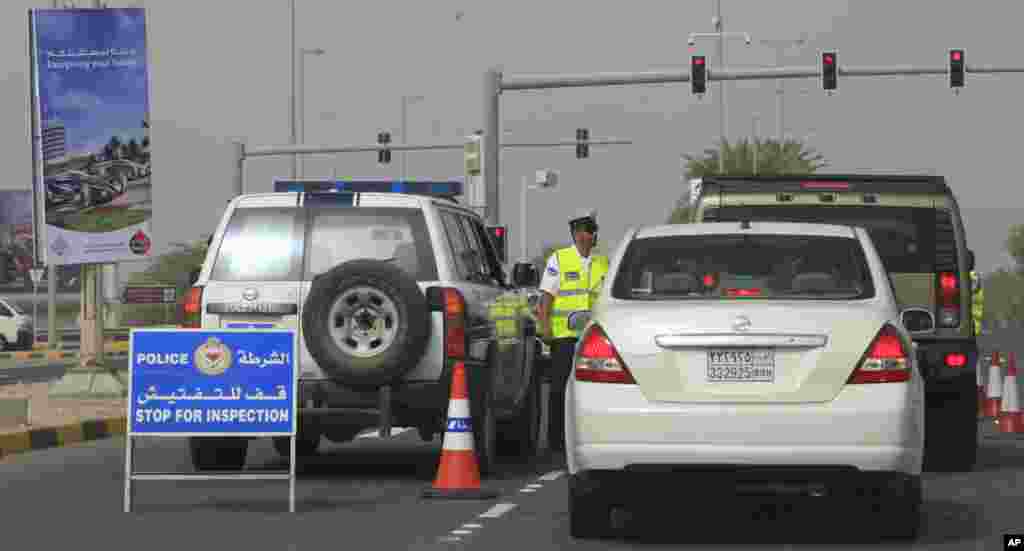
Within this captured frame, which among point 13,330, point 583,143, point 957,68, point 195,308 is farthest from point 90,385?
point 13,330

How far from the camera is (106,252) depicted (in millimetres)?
28828

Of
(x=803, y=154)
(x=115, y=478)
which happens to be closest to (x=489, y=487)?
(x=115, y=478)

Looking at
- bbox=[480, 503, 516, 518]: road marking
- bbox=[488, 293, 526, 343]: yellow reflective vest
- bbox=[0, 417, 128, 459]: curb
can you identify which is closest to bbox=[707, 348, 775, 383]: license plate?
bbox=[480, 503, 516, 518]: road marking

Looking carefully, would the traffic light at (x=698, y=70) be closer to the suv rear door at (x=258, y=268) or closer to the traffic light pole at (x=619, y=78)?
the traffic light pole at (x=619, y=78)

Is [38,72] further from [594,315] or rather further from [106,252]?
[594,315]

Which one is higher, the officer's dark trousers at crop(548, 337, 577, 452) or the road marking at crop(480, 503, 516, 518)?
the officer's dark trousers at crop(548, 337, 577, 452)

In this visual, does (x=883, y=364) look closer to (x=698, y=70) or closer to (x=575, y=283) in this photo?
(x=575, y=283)

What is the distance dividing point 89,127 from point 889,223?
44.0 ft

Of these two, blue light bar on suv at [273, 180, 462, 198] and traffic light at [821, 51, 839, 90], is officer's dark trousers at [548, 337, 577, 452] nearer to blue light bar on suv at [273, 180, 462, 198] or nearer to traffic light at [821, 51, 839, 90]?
blue light bar on suv at [273, 180, 462, 198]

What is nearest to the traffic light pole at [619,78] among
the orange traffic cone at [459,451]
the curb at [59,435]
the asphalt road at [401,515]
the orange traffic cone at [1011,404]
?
the curb at [59,435]

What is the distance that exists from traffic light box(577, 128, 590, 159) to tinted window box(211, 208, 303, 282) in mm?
38510

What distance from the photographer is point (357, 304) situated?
16.2 metres

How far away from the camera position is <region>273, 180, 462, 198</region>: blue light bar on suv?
58.7 ft

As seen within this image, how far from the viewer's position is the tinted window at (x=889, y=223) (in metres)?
17.7
